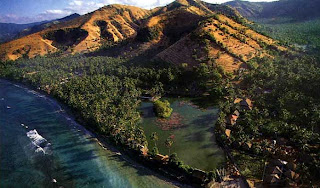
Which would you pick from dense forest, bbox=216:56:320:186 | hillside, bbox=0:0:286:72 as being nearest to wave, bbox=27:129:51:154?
dense forest, bbox=216:56:320:186

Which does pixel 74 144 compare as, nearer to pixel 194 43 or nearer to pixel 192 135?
pixel 192 135

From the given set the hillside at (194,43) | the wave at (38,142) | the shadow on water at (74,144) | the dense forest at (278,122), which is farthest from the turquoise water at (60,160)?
the hillside at (194,43)

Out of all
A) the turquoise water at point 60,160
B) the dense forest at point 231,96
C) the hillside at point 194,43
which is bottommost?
the turquoise water at point 60,160

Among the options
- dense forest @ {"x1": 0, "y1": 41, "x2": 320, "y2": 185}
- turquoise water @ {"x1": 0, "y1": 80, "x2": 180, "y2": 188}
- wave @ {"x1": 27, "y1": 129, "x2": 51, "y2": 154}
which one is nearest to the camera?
turquoise water @ {"x1": 0, "y1": 80, "x2": 180, "y2": 188}

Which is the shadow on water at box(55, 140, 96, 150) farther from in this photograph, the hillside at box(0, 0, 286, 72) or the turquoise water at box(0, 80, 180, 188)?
the hillside at box(0, 0, 286, 72)

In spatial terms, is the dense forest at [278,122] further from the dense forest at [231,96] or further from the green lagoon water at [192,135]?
the green lagoon water at [192,135]

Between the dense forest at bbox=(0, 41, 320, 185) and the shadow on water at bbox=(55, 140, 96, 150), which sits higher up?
the dense forest at bbox=(0, 41, 320, 185)

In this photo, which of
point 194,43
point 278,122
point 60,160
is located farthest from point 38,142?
point 194,43
